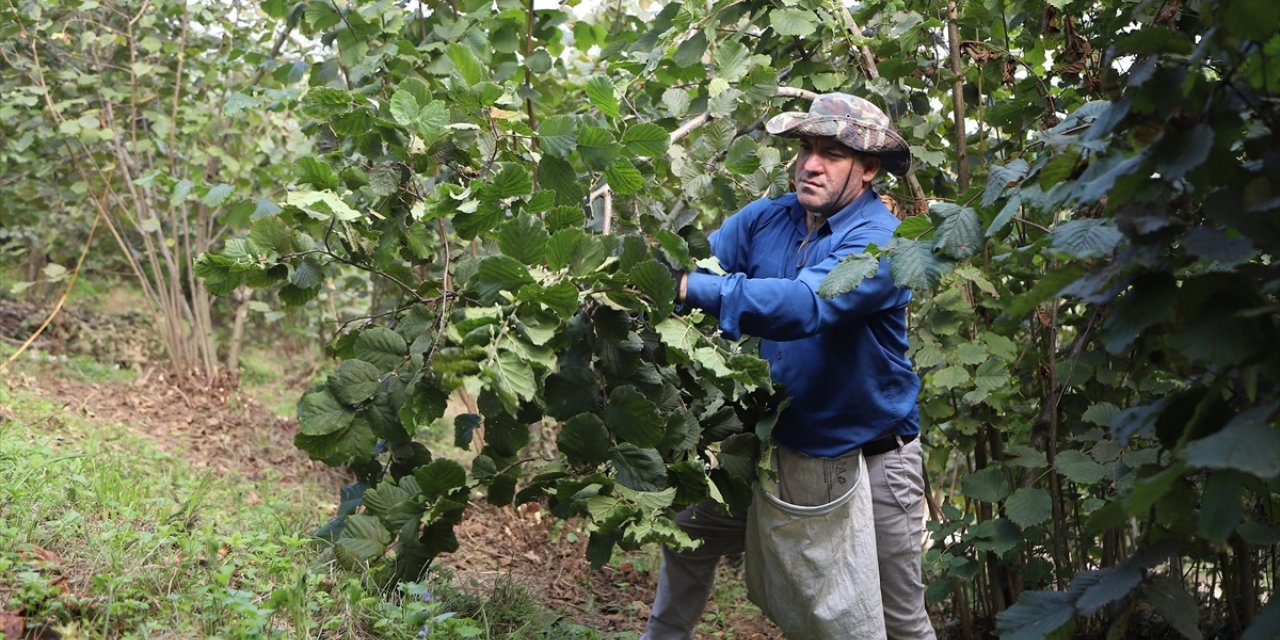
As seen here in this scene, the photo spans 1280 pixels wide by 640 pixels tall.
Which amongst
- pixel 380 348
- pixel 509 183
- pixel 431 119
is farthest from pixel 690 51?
pixel 380 348

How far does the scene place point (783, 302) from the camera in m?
2.79

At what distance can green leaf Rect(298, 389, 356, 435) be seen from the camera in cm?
287

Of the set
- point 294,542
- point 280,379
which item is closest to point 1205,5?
point 294,542

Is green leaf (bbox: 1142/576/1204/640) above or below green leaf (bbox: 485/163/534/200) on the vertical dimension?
below

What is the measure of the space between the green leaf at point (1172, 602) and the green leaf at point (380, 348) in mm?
1800

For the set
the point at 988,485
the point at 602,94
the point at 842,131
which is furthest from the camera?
the point at 988,485

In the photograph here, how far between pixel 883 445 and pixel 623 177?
1.04m

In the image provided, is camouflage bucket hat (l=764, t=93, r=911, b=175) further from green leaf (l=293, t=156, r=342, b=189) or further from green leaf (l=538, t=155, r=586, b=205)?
green leaf (l=293, t=156, r=342, b=189)

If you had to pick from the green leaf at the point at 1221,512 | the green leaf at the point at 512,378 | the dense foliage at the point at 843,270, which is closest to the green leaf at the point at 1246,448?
the dense foliage at the point at 843,270

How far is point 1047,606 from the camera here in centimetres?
201

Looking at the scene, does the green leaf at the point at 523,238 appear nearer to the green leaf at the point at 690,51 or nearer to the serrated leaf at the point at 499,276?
the serrated leaf at the point at 499,276

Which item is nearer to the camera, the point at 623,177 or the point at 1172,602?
the point at 1172,602

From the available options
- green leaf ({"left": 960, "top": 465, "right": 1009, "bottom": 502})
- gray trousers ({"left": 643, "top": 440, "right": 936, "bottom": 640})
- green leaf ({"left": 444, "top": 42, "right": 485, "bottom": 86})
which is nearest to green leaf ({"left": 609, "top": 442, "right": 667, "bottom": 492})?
gray trousers ({"left": 643, "top": 440, "right": 936, "bottom": 640})

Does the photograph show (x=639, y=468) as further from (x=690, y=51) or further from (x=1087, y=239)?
(x=690, y=51)
